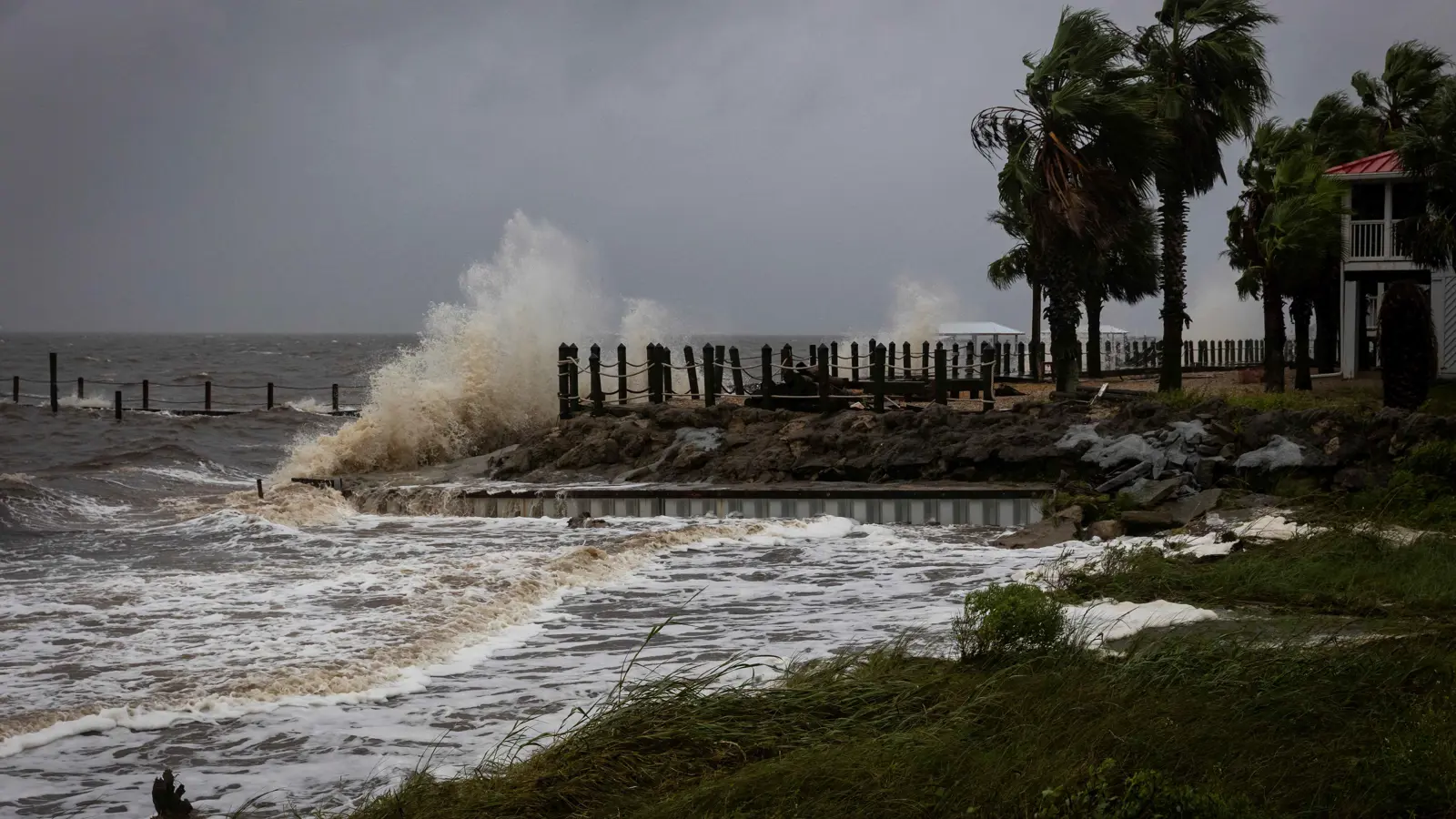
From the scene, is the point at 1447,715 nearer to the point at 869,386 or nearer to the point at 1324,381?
the point at 869,386

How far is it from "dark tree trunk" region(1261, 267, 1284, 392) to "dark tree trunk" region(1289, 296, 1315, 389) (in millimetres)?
1161

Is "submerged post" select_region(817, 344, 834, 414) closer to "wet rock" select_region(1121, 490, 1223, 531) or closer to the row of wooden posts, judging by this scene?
the row of wooden posts

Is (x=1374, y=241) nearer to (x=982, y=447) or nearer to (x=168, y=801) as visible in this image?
(x=982, y=447)

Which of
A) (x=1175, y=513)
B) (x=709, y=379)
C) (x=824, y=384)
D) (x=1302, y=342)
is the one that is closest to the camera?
(x=1175, y=513)

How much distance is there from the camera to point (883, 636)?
9.43 metres

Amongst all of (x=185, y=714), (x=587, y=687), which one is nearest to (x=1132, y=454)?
(x=587, y=687)

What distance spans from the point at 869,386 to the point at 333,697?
16.4m

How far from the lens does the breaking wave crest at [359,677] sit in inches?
305

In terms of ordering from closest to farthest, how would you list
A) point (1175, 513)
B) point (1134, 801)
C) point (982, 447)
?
point (1134, 801) → point (1175, 513) → point (982, 447)

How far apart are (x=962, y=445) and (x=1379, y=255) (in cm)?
1772

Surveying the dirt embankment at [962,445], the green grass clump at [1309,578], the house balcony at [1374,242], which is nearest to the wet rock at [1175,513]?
the dirt embankment at [962,445]

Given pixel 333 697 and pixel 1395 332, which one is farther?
pixel 1395 332

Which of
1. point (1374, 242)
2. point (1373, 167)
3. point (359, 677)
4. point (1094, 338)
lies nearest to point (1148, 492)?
point (359, 677)

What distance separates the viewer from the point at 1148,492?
15492 millimetres
